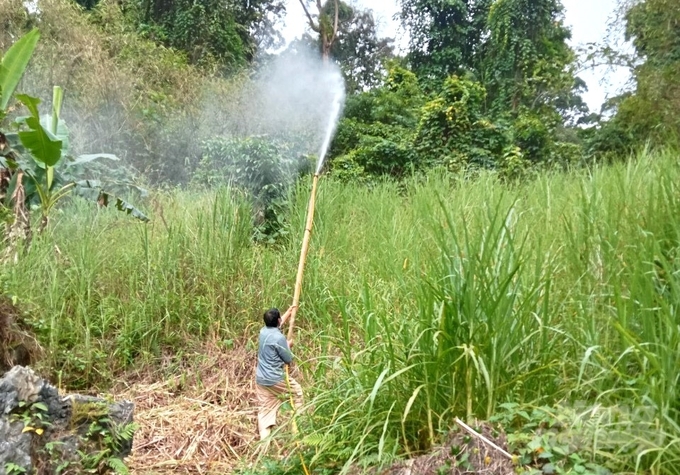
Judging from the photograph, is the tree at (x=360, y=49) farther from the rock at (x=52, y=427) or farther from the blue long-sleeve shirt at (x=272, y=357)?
the rock at (x=52, y=427)

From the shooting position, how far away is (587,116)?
18.2m

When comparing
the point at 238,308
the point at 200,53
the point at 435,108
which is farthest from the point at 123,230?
the point at 200,53

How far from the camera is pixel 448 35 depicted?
17500 mm

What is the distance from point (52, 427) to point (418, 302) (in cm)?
195

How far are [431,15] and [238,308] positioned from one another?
15391 millimetres

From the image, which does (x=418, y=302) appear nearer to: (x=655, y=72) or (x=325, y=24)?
(x=655, y=72)

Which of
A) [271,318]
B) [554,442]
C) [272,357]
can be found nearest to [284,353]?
[272,357]

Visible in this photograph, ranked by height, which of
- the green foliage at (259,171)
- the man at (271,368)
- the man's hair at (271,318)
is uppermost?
the green foliage at (259,171)

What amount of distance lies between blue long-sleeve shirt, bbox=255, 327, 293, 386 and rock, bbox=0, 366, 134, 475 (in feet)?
3.18

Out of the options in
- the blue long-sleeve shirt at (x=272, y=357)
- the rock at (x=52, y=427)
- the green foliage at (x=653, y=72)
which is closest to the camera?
the rock at (x=52, y=427)

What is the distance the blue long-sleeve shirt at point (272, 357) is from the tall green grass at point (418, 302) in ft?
0.75

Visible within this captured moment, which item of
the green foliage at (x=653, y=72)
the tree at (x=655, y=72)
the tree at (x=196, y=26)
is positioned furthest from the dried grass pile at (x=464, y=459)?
the tree at (x=196, y=26)

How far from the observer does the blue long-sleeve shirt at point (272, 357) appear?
12.4ft

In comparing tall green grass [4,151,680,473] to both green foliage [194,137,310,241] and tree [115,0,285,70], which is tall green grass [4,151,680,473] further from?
tree [115,0,285,70]
